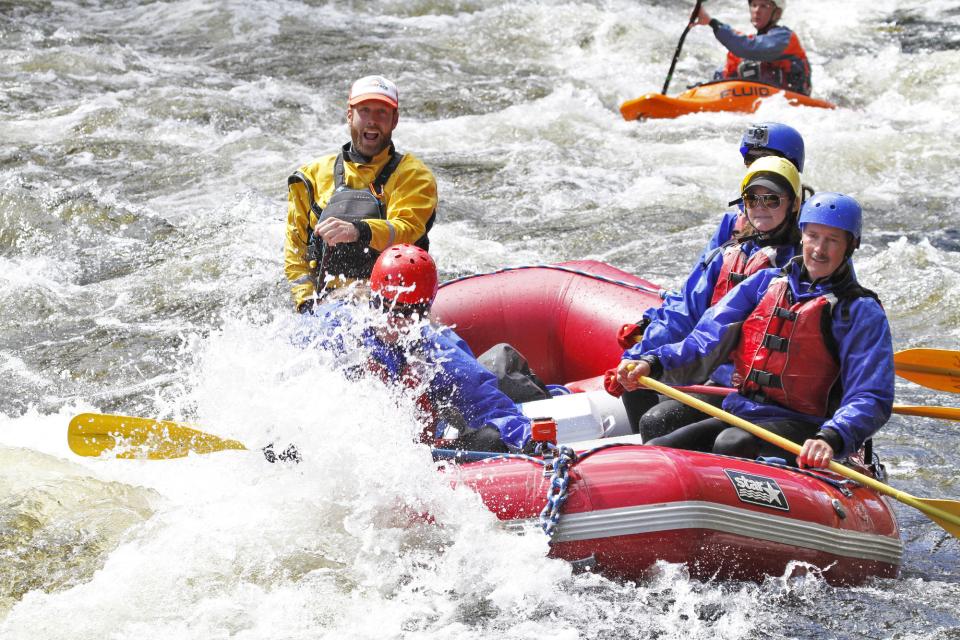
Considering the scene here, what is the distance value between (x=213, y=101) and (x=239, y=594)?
753 centimetres

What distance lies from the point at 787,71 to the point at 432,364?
755 cm

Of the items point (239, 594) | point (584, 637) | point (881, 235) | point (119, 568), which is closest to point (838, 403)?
point (584, 637)

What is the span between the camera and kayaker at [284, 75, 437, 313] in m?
4.93

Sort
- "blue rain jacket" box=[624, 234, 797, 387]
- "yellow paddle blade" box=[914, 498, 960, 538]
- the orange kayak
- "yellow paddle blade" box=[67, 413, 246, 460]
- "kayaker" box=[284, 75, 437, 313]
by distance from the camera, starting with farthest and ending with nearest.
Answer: the orange kayak
"kayaker" box=[284, 75, 437, 313]
"blue rain jacket" box=[624, 234, 797, 387]
"yellow paddle blade" box=[67, 413, 246, 460]
"yellow paddle blade" box=[914, 498, 960, 538]

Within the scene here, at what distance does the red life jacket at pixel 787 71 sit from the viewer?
10.7 meters

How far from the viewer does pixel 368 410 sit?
4105mm

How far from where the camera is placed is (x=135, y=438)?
4.39 metres

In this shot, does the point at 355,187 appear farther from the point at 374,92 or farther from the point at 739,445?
the point at 739,445

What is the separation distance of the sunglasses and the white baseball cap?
1.52 m

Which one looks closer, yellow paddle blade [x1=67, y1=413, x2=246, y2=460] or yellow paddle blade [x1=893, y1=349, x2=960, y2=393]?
yellow paddle blade [x1=67, y1=413, x2=246, y2=460]

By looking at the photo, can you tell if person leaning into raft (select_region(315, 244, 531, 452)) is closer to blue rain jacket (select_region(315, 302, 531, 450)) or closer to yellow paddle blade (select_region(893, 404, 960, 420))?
blue rain jacket (select_region(315, 302, 531, 450))

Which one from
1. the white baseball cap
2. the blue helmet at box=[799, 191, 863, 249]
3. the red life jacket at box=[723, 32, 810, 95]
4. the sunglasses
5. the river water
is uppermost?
the white baseball cap

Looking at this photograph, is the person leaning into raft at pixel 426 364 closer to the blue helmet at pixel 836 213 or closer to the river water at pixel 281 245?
the river water at pixel 281 245

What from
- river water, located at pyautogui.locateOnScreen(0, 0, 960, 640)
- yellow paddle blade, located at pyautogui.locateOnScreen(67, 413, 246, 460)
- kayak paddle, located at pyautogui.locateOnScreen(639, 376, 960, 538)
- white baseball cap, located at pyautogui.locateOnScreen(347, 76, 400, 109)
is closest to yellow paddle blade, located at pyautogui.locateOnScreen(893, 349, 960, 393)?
river water, located at pyautogui.locateOnScreen(0, 0, 960, 640)
